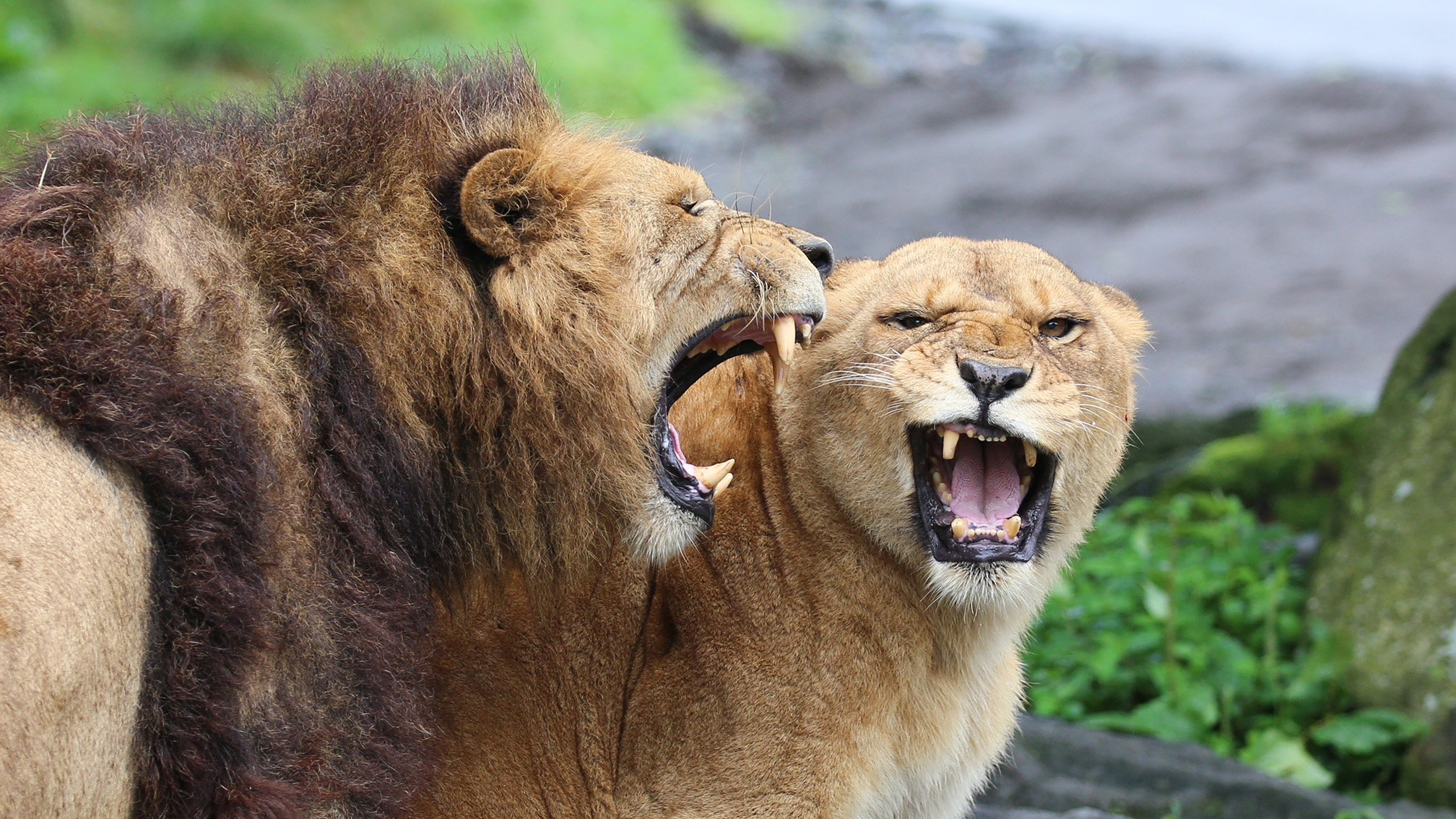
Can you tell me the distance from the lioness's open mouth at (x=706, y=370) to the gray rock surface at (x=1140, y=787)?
1.44 metres

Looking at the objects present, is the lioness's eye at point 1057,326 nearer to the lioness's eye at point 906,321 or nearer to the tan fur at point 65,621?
the lioness's eye at point 906,321

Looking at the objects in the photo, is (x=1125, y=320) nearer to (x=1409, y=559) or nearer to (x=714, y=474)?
(x=714, y=474)

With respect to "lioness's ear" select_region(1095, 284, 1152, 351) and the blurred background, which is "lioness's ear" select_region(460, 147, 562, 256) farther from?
"lioness's ear" select_region(1095, 284, 1152, 351)

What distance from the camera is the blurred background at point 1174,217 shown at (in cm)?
458

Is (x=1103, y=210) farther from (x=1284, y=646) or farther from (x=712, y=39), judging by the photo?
(x=1284, y=646)

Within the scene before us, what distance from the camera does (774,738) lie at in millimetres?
2902

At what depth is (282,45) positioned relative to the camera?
1048 cm

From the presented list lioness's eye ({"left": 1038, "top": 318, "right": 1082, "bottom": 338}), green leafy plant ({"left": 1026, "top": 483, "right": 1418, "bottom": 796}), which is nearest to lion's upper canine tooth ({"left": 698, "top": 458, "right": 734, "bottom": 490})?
lioness's eye ({"left": 1038, "top": 318, "right": 1082, "bottom": 338})

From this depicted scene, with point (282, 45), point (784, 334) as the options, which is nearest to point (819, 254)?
point (784, 334)

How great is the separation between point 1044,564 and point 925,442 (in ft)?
1.34

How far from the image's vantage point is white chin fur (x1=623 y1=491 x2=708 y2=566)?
2.81m

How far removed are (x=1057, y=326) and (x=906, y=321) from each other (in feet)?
1.11

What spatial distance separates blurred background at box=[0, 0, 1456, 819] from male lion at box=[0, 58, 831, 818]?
67cm

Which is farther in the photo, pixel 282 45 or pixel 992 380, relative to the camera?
pixel 282 45
